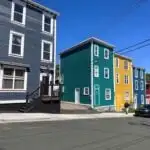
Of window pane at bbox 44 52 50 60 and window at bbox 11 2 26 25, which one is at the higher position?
window at bbox 11 2 26 25

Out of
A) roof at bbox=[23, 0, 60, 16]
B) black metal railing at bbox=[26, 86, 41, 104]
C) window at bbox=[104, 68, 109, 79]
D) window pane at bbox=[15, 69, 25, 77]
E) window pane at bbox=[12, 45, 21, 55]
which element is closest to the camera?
window pane at bbox=[12, 45, 21, 55]

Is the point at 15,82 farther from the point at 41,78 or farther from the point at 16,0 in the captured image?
the point at 16,0

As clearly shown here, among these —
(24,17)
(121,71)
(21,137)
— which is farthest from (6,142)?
(121,71)

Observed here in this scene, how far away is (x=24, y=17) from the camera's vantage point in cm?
2409

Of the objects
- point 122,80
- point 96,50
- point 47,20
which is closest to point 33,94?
point 47,20

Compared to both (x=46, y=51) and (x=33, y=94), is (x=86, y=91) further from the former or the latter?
(x=33, y=94)

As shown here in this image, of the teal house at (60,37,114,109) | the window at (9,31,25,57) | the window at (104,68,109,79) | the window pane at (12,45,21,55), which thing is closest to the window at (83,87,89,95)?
the teal house at (60,37,114,109)

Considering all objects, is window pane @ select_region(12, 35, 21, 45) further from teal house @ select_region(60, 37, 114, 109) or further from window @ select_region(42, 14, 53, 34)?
teal house @ select_region(60, 37, 114, 109)

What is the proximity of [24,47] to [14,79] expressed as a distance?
127 inches

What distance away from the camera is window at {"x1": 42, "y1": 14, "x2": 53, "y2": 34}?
25.9 metres

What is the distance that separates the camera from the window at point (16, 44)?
74.4 ft

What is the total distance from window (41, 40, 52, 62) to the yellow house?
61.1 ft

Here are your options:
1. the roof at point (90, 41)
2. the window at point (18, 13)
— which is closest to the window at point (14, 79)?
the window at point (18, 13)

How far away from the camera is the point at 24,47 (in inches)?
933
